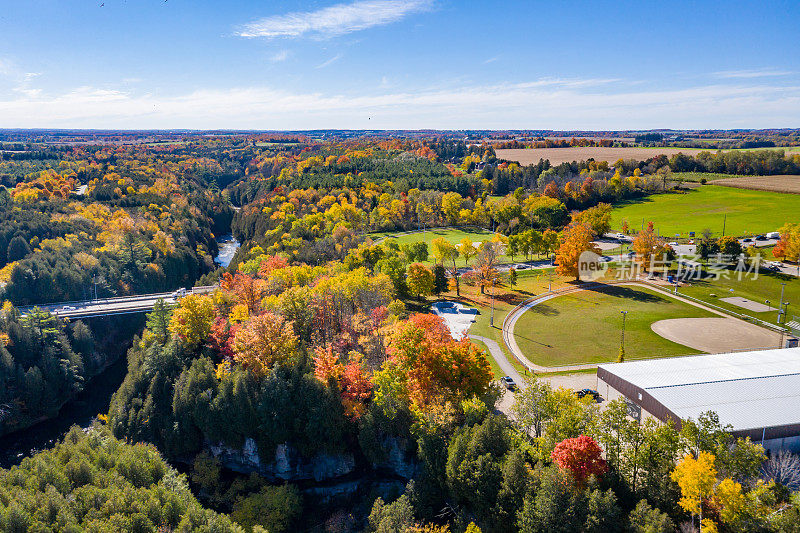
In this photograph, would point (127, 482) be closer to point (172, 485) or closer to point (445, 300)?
point (172, 485)

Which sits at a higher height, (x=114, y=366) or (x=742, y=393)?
(x=742, y=393)

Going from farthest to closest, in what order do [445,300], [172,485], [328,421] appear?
1. [445,300]
2. [328,421]
3. [172,485]

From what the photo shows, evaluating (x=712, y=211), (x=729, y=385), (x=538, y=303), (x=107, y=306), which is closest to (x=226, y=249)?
(x=107, y=306)

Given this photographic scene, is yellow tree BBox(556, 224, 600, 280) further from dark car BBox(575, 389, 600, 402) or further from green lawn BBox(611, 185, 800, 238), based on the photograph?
dark car BBox(575, 389, 600, 402)

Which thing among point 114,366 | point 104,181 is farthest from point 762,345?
point 104,181

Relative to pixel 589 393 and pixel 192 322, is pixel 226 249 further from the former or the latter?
pixel 589 393

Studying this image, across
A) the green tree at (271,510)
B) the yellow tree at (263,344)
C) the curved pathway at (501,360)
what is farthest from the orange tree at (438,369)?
the green tree at (271,510)

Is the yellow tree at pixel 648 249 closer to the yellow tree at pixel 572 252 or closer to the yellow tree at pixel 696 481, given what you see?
the yellow tree at pixel 572 252
